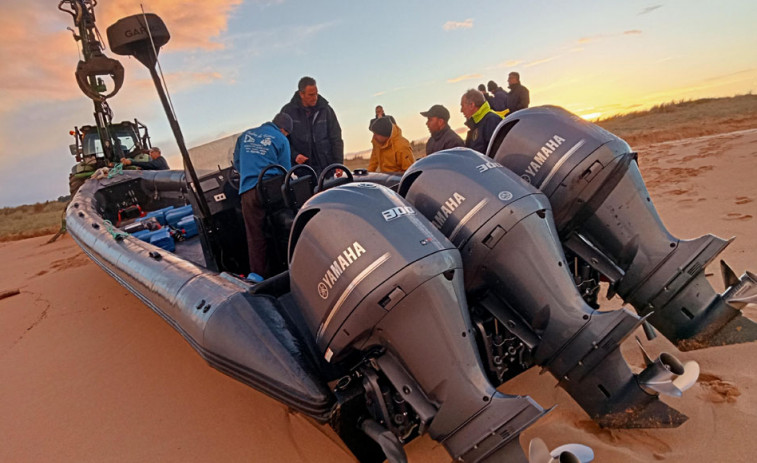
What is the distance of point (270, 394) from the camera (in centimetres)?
194

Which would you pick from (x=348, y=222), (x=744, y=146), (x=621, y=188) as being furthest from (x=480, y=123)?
(x=744, y=146)

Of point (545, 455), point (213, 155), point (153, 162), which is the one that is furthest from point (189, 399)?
point (153, 162)

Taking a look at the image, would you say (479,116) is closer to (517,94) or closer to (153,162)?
(517,94)

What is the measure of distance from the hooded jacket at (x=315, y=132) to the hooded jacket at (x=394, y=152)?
63cm

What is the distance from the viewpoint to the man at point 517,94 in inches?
297

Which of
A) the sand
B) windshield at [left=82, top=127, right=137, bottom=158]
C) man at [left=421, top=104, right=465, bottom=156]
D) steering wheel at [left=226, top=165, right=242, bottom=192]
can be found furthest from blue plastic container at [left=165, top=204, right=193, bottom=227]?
windshield at [left=82, top=127, right=137, bottom=158]

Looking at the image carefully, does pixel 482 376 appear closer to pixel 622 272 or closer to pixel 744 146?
pixel 622 272

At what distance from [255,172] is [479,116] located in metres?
2.49

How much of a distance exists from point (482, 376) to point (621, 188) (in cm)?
143

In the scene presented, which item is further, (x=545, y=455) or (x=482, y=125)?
(x=482, y=125)

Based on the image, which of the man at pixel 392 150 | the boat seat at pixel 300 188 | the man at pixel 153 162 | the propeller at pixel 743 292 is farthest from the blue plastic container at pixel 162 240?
the man at pixel 153 162

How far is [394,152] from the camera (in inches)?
221

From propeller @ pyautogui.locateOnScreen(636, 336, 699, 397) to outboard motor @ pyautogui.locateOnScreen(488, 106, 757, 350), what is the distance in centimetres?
51

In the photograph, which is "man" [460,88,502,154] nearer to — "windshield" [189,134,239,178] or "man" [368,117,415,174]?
"man" [368,117,415,174]
